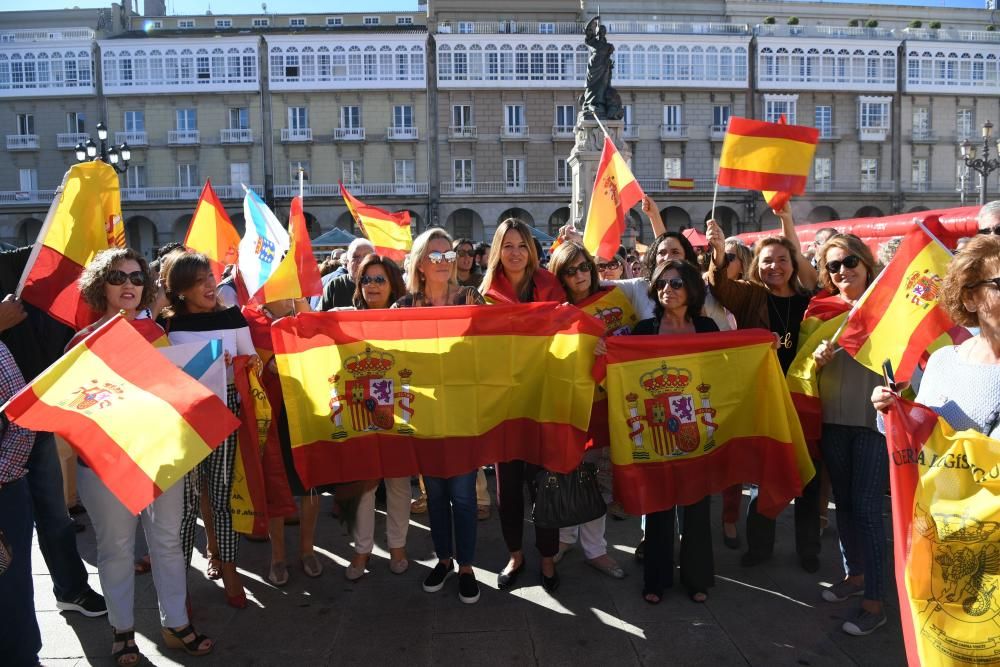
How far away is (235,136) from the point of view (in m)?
38.8

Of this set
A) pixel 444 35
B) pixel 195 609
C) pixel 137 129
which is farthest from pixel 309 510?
pixel 137 129

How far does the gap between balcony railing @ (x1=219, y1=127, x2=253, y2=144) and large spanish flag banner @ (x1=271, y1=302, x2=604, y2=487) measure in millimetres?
37706

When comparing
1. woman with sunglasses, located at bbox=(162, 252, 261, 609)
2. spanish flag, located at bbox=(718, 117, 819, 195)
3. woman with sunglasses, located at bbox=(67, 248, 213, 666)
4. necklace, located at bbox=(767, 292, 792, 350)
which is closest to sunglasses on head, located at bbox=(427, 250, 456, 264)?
woman with sunglasses, located at bbox=(162, 252, 261, 609)

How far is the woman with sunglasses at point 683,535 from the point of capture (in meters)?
4.16

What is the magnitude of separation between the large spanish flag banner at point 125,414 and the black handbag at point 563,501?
76.0 inches

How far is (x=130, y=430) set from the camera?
288 cm

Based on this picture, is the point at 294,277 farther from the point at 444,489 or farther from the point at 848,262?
the point at 848,262

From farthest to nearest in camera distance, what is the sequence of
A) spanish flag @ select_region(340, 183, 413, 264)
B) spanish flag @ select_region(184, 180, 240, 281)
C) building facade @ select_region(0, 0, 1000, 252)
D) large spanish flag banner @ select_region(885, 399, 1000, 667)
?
building facade @ select_region(0, 0, 1000, 252)
spanish flag @ select_region(340, 183, 413, 264)
spanish flag @ select_region(184, 180, 240, 281)
large spanish flag banner @ select_region(885, 399, 1000, 667)

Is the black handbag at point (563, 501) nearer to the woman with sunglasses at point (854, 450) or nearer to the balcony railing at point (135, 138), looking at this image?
the woman with sunglasses at point (854, 450)

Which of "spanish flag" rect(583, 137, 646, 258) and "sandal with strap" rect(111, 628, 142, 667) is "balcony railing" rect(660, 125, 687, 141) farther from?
"sandal with strap" rect(111, 628, 142, 667)

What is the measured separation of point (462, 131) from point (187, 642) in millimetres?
37340

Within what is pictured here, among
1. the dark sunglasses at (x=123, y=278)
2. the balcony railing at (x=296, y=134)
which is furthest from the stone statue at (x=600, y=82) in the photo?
the balcony railing at (x=296, y=134)

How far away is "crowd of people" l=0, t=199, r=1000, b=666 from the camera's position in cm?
311

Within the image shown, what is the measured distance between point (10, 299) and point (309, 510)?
6.87 ft
